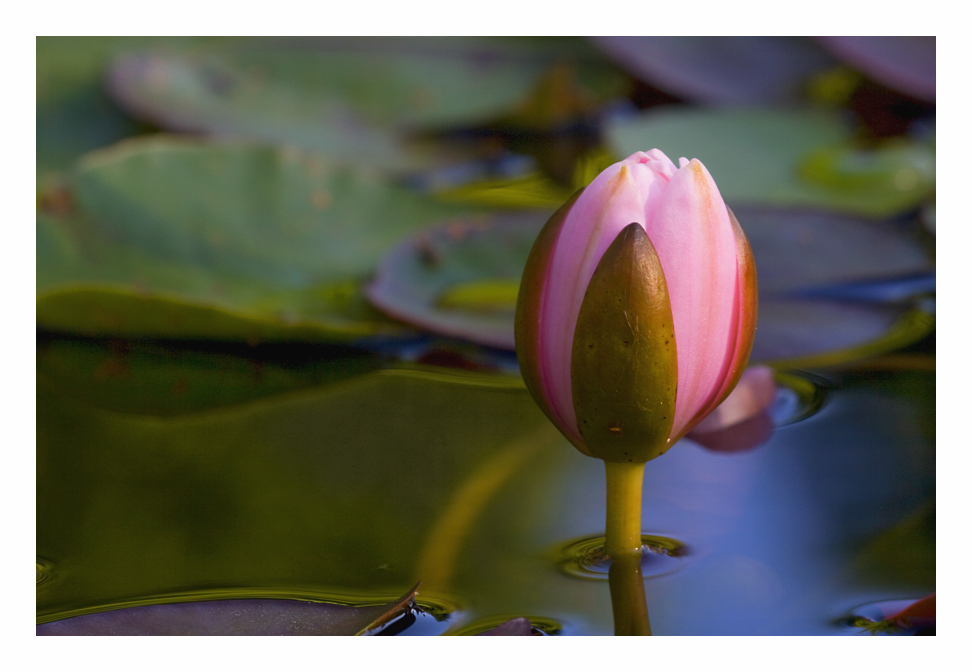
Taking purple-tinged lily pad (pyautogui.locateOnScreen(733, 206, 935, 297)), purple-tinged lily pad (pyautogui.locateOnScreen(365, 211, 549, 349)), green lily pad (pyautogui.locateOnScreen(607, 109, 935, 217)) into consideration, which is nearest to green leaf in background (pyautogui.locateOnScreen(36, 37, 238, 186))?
purple-tinged lily pad (pyautogui.locateOnScreen(365, 211, 549, 349))

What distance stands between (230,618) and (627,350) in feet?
0.82

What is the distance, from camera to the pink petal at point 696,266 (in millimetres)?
384

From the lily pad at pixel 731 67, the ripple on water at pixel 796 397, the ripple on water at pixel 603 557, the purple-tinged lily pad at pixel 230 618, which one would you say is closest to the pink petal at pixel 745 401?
the ripple on water at pixel 796 397

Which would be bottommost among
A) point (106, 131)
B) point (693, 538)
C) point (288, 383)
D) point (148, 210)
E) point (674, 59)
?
point (693, 538)

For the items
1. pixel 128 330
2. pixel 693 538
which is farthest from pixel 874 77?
pixel 128 330

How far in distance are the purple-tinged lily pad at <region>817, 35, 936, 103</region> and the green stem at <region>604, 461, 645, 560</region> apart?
68cm

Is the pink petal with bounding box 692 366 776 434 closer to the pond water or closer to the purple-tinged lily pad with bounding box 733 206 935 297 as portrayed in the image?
the pond water

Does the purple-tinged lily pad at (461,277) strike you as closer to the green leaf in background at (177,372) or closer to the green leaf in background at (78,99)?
the green leaf in background at (177,372)

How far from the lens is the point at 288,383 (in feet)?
2.19

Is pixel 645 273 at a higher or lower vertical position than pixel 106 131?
lower

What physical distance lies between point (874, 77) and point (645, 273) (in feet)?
2.71

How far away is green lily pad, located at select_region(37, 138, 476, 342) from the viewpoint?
681 millimetres

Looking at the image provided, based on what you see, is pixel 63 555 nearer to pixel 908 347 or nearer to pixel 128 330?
pixel 128 330

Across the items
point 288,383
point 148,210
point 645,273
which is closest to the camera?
point 645,273
